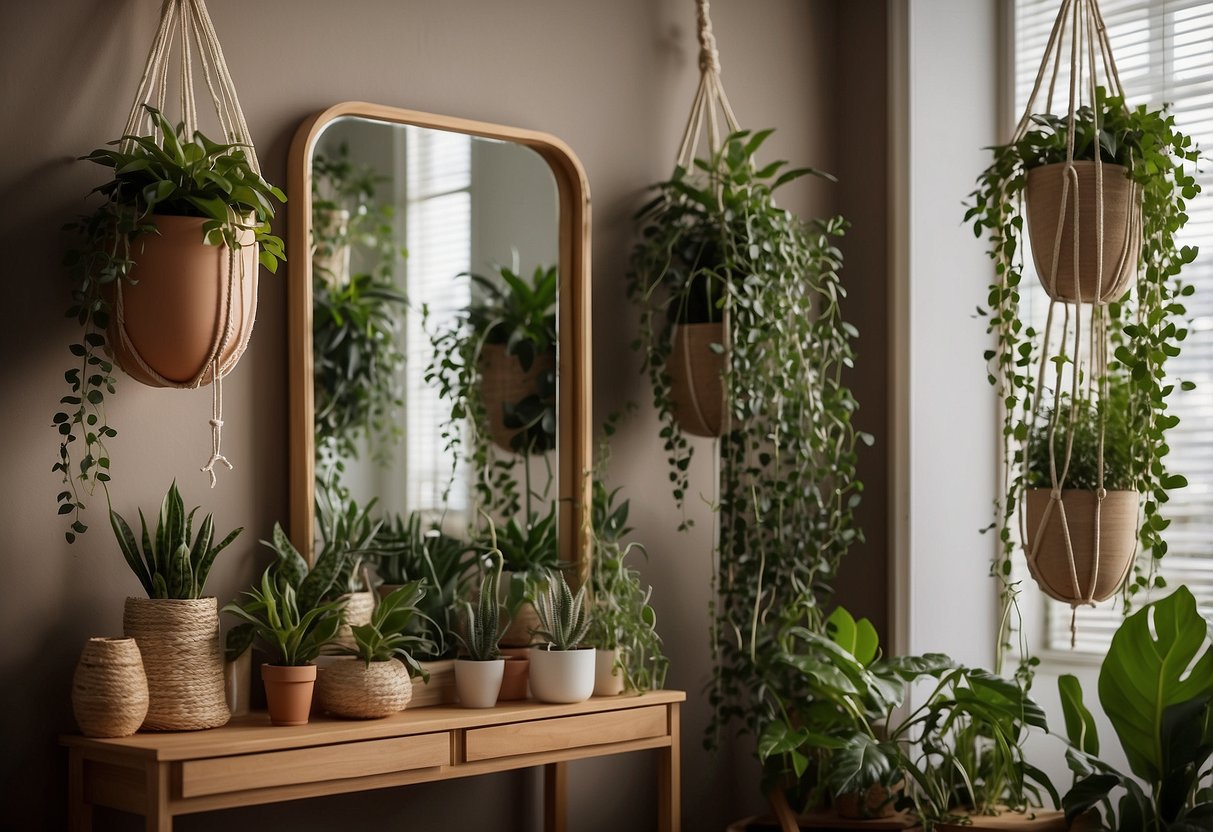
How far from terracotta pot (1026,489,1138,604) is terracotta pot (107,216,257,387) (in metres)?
1.74

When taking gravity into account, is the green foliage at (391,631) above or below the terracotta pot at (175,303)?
below

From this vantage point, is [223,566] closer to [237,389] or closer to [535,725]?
[237,389]

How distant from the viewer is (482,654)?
2584 millimetres

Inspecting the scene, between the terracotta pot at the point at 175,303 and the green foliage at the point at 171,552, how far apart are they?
0.24m

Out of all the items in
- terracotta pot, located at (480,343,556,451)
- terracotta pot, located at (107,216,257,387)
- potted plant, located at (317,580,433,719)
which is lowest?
potted plant, located at (317,580,433,719)

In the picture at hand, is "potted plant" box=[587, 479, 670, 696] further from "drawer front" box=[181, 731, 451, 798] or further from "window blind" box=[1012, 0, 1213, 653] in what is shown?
"window blind" box=[1012, 0, 1213, 653]

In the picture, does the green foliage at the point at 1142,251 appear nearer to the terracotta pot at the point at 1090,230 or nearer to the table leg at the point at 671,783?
the terracotta pot at the point at 1090,230

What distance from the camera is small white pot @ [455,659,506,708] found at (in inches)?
100

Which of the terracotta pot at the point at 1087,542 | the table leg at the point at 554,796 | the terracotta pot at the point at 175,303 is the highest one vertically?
the terracotta pot at the point at 175,303

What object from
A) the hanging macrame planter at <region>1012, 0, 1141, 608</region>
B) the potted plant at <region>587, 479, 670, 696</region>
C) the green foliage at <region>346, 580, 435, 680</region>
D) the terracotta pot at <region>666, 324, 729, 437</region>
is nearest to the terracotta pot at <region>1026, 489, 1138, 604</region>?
the hanging macrame planter at <region>1012, 0, 1141, 608</region>

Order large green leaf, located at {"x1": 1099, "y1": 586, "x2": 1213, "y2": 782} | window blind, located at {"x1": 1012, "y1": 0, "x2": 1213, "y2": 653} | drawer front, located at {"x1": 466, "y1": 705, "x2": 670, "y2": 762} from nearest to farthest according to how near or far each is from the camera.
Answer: drawer front, located at {"x1": 466, "y1": 705, "x2": 670, "y2": 762} < large green leaf, located at {"x1": 1099, "y1": 586, "x2": 1213, "y2": 782} < window blind, located at {"x1": 1012, "y1": 0, "x2": 1213, "y2": 653}

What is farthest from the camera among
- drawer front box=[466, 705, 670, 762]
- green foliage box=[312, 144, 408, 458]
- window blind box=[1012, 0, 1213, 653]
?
window blind box=[1012, 0, 1213, 653]

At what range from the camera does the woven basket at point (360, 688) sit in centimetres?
235

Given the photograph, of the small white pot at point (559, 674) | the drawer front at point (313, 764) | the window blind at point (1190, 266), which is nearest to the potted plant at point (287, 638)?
the drawer front at point (313, 764)
